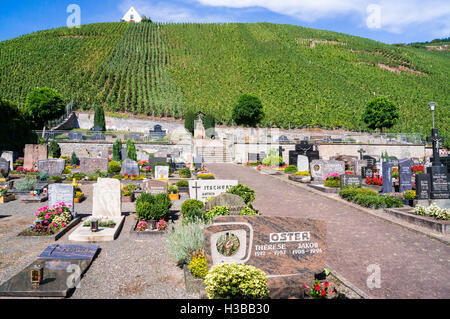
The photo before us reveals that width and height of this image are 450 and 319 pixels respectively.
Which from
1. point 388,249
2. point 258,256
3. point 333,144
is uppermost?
point 333,144

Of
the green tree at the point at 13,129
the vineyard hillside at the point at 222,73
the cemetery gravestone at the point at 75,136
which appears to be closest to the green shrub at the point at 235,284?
the green tree at the point at 13,129

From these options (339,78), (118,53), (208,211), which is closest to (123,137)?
(208,211)

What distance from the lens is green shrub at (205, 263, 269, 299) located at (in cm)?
487

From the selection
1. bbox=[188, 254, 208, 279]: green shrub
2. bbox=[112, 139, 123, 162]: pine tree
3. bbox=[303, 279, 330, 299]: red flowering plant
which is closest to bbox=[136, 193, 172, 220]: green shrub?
bbox=[188, 254, 208, 279]: green shrub

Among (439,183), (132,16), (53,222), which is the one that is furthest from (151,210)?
(132,16)

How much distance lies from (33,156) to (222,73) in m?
68.2

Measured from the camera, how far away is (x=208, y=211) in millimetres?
9625

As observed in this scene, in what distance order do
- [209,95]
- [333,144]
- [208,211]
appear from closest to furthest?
[208,211], [333,144], [209,95]

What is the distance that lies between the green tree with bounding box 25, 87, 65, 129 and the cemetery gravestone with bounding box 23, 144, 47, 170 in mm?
24861
